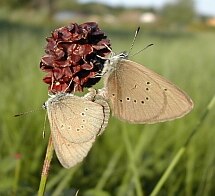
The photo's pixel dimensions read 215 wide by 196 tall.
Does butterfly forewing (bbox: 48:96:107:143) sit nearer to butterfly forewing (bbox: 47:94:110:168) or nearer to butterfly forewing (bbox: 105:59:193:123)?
butterfly forewing (bbox: 47:94:110:168)

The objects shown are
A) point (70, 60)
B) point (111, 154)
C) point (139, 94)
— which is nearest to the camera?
point (70, 60)

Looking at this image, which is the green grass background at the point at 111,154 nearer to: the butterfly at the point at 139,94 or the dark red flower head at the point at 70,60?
the butterfly at the point at 139,94

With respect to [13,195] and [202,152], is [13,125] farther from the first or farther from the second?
[13,195]

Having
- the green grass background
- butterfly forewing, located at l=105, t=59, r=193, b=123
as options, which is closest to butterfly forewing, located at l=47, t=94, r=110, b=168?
butterfly forewing, located at l=105, t=59, r=193, b=123

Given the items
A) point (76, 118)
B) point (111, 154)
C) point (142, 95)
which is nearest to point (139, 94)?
point (142, 95)

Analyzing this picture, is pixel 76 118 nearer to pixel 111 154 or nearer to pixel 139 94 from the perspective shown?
pixel 139 94
